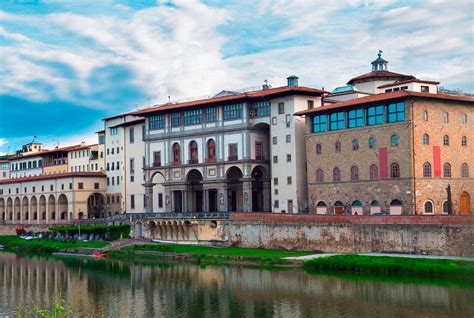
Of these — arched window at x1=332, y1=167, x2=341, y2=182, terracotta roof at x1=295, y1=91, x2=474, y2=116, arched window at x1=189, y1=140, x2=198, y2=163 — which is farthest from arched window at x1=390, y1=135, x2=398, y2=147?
arched window at x1=189, y1=140, x2=198, y2=163

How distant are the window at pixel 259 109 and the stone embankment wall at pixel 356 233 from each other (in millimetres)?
10173

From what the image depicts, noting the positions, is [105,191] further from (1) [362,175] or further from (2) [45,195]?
(1) [362,175]

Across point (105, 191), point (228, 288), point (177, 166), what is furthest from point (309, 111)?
point (105, 191)

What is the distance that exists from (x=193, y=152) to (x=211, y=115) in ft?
14.9

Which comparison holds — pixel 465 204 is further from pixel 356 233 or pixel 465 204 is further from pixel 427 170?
pixel 356 233

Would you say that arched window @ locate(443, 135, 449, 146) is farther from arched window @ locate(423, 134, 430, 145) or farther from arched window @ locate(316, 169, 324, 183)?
arched window @ locate(316, 169, 324, 183)

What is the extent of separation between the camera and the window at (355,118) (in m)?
57.8

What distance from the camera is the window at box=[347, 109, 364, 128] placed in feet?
189

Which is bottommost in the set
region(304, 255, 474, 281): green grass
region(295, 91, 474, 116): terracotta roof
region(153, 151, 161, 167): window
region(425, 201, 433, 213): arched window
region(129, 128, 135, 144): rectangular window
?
region(304, 255, 474, 281): green grass

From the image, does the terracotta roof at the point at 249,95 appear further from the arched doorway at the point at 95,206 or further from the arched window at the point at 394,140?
the arched doorway at the point at 95,206

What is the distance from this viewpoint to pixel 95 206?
297ft

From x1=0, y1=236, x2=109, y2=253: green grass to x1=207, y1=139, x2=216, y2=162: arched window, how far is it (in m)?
13.7

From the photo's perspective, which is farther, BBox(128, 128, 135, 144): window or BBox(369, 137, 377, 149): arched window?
BBox(128, 128, 135, 144): window

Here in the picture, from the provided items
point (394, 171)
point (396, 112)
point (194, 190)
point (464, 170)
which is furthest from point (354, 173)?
point (194, 190)
